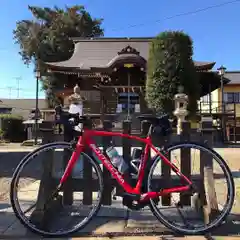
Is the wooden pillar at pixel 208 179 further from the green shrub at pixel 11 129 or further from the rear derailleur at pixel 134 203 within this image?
the green shrub at pixel 11 129

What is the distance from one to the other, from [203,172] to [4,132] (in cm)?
2899

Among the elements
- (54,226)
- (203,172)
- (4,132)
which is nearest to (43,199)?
(54,226)

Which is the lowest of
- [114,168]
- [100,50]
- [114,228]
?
[114,228]

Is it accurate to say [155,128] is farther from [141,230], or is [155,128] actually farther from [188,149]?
[141,230]

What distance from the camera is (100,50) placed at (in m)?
31.6

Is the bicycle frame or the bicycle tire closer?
the bicycle tire

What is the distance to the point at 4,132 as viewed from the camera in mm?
A: 31047

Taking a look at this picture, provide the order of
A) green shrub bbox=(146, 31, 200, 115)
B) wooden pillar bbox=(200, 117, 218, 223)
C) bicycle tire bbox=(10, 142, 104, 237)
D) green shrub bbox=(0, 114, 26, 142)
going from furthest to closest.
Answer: green shrub bbox=(0, 114, 26, 142) → green shrub bbox=(146, 31, 200, 115) → wooden pillar bbox=(200, 117, 218, 223) → bicycle tire bbox=(10, 142, 104, 237)

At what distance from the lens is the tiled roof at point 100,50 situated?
27866mm

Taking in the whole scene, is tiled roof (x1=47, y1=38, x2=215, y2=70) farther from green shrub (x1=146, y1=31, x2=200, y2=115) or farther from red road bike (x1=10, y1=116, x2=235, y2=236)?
red road bike (x1=10, y1=116, x2=235, y2=236)

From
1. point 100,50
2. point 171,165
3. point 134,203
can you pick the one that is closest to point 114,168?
point 134,203

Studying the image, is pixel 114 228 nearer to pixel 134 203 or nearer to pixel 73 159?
pixel 134 203

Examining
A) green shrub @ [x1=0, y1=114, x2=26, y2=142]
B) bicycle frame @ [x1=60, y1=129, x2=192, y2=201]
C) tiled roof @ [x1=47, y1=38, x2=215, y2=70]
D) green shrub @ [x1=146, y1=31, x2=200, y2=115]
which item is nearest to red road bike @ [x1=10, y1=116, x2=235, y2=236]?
bicycle frame @ [x1=60, y1=129, x2=192, y2=201]

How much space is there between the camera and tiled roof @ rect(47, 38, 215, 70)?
91.4 feet
